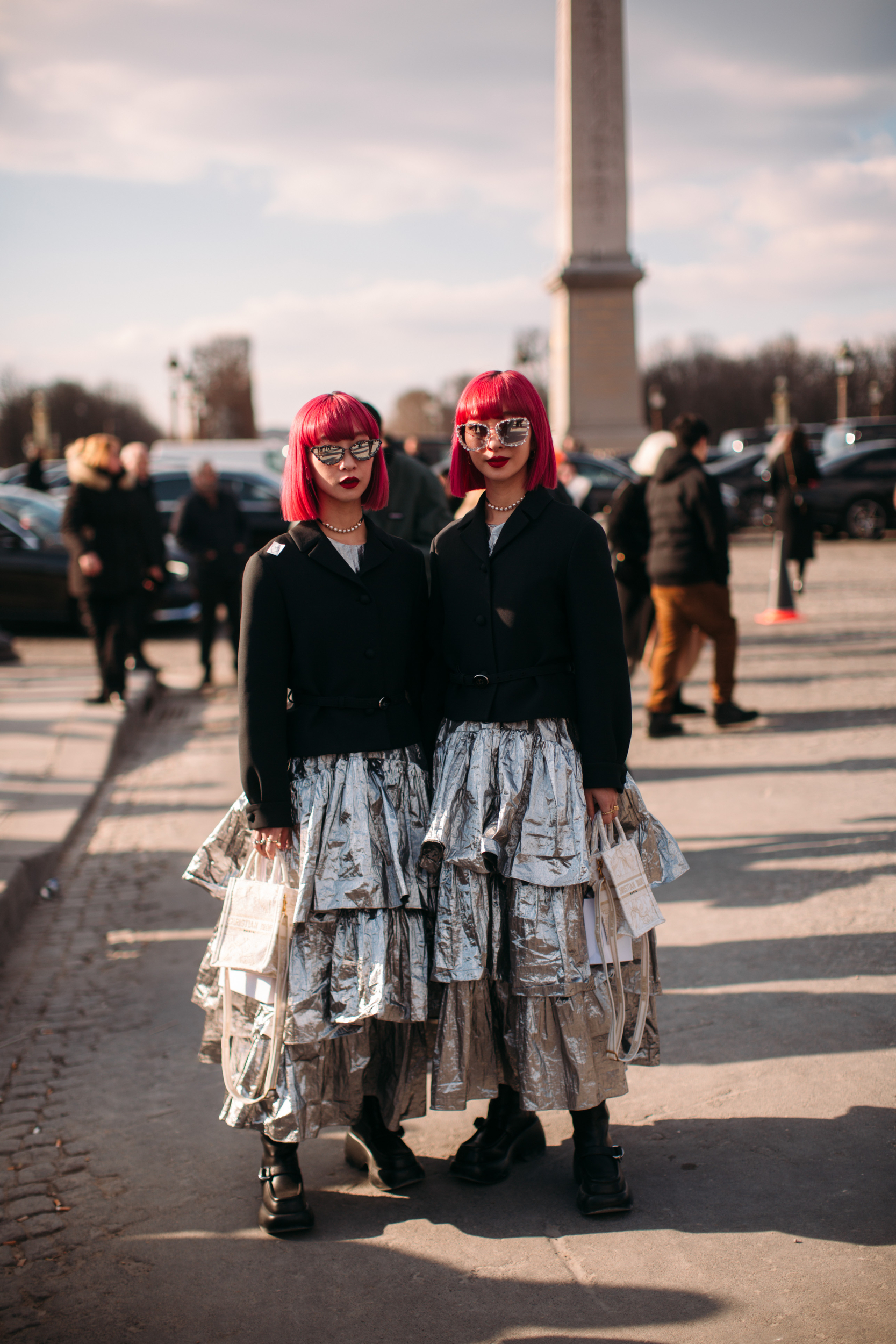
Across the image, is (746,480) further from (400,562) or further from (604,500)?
(400,562)

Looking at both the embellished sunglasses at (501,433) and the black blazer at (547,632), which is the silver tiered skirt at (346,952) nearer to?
the black blazer at (547,632)

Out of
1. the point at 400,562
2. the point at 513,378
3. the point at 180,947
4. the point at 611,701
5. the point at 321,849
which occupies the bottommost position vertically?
the point at 180,947

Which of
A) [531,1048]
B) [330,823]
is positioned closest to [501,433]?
[330,823]

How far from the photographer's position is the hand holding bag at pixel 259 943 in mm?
2943

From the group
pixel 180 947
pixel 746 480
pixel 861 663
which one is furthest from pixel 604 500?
pixel 180 947

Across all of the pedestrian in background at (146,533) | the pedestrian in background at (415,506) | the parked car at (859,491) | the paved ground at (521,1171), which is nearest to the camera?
the paved ground at (521,1171)

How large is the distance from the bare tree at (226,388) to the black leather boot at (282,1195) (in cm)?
6889

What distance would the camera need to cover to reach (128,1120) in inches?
141

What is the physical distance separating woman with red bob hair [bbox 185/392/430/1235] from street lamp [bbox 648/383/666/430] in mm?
56182

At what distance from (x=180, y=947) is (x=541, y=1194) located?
227 cm

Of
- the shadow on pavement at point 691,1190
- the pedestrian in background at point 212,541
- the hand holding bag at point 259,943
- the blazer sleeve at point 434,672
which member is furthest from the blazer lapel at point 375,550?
the pedestrian in background at point 212,541

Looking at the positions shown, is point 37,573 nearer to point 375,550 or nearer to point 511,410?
point 375,550

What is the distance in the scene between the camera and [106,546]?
9336mm

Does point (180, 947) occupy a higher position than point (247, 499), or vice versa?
point (247, 499)
